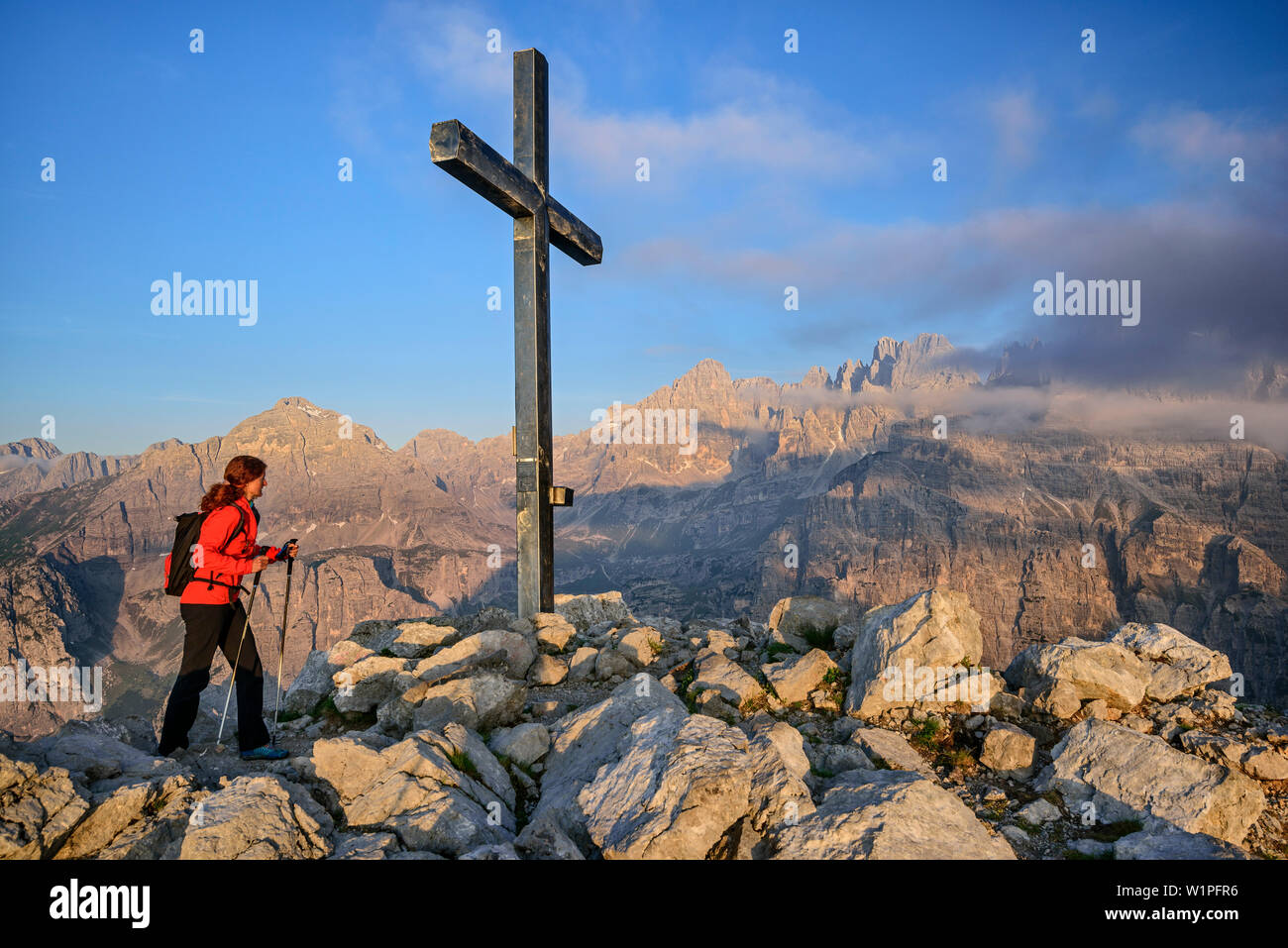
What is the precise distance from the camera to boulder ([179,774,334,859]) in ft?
12.9

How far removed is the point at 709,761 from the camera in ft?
16.1

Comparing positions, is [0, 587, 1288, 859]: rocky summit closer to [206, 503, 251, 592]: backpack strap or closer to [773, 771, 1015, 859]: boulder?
[773, 771, 1015, 859]: boulder

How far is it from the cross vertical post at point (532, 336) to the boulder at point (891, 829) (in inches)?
268

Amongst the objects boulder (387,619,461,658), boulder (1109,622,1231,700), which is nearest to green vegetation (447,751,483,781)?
boulder (387,619,461,658)

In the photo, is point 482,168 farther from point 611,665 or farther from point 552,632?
point 611,665

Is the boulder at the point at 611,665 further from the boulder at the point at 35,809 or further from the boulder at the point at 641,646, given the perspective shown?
the boulder at the point at 35,809

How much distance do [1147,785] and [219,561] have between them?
30.9 ft

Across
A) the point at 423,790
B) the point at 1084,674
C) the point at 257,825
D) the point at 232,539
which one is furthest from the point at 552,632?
the point at 1084,674

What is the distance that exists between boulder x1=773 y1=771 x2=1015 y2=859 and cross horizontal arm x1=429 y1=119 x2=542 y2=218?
874 centimetres

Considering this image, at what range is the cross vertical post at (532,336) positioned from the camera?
10.7 m

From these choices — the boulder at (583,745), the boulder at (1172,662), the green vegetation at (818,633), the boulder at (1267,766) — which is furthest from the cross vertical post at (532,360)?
the boulder at (1267,766)
